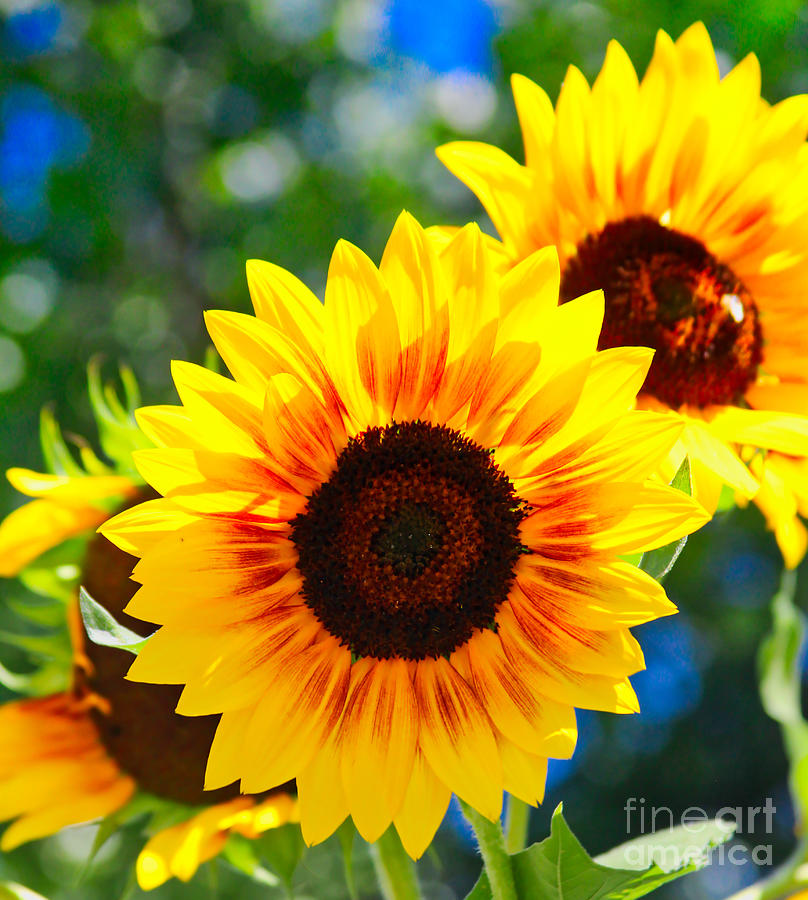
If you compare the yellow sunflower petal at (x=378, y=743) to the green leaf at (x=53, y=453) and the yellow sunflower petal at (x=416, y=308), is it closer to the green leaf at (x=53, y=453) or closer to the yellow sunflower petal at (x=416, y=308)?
the yellow sunflower petal at (x=416, y=308)

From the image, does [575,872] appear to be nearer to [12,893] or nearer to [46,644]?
[12,893]

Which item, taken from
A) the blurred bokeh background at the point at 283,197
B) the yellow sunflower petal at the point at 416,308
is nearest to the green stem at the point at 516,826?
the yellow sunflower petal at the point at 416,308

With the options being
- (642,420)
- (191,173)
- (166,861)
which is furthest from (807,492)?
(191,173)

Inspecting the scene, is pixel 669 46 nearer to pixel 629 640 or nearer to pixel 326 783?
pixel 629 640

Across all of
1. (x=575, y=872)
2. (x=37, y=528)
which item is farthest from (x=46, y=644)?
(x=575, y=872)

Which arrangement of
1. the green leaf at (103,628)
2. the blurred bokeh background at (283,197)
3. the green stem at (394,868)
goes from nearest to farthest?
the green leaf at (103,628) → the green stem at (394,868) → the blurred bokeh background at (283,197)
